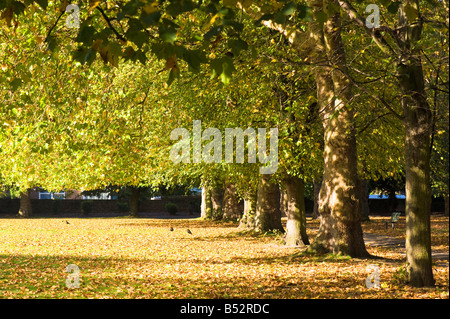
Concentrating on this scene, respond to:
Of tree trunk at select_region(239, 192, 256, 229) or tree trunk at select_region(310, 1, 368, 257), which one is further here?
tree trunk at select_region(239, 192, 256, 229)

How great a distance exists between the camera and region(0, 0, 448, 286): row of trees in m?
8.32

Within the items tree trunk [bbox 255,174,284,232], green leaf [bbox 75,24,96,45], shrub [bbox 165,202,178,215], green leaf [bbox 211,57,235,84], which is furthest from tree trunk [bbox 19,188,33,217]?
green leaf [bbox 211,57,235,84]

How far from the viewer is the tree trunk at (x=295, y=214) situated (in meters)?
20.2

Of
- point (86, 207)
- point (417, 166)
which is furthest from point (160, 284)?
point (86, 207)

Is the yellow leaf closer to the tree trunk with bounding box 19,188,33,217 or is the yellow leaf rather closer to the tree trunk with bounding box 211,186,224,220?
the tree trunk with bounding box 211,186,224,220

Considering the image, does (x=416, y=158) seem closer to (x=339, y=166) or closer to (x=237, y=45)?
(x=237, y=45)

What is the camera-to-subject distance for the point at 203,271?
14031 millimetres

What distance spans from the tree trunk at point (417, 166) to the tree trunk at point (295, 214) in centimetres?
1055

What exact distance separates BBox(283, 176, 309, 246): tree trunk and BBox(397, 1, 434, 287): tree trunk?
10.6m

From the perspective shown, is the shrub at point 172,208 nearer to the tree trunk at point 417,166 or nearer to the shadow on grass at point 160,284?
the shadow on grass at point 160,284

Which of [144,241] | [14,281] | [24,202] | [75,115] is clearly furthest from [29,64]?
[24,202]

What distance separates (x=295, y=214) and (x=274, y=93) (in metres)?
5.03
